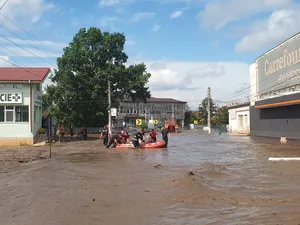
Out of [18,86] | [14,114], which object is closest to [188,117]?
[18,86]

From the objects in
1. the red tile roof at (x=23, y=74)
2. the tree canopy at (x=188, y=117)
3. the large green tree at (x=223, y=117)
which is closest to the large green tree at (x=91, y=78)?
the red tile roof at (x=23, y=74)

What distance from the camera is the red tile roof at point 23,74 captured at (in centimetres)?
3212

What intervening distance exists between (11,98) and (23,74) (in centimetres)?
336

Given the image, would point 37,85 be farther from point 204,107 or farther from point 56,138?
point 204,107

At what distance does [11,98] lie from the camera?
31.6 m

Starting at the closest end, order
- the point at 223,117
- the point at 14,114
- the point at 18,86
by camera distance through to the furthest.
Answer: the point at 14,114, the point at 18,86, the point at 223,117

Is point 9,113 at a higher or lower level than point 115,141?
higher

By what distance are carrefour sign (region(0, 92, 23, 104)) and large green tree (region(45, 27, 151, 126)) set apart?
16.4 m

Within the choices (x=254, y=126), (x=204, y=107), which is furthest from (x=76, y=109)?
(x=204, y=107)

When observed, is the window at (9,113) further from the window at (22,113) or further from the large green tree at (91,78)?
the large green tree at (91,78)

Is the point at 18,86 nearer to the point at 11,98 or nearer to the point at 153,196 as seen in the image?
the point at 11,98

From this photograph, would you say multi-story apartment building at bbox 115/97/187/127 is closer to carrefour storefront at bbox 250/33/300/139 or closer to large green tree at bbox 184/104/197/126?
large green tree at bbox 184/104/197/126

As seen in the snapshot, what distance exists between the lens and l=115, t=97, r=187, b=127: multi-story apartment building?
120m

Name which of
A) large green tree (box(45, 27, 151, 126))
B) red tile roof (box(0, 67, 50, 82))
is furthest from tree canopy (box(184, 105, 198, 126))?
red tile roof (box(0, 67, 50, 82))
